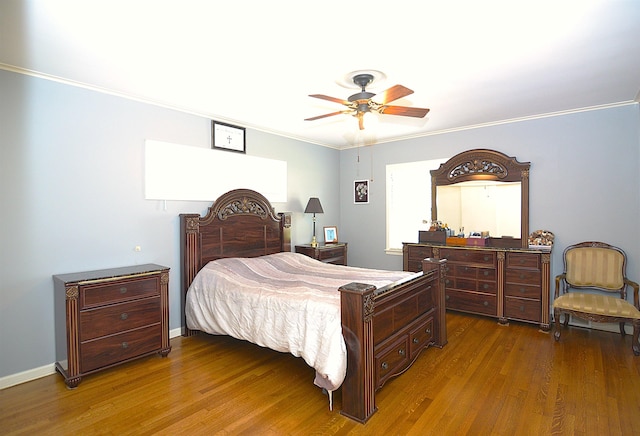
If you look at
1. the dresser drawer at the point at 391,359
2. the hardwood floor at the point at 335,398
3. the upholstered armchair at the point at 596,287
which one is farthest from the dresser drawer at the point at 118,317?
the upholstered armchair at the point at 596,287

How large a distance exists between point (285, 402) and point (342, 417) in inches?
17.1

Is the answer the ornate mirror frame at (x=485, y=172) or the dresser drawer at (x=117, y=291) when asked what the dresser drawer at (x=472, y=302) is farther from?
the dresser drawer at (x=117, y=291)

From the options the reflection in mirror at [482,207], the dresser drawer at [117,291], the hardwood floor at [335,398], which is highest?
the reflection in mirror at [482,207]

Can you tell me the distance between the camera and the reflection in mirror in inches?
174

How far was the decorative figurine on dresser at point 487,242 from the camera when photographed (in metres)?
3.97

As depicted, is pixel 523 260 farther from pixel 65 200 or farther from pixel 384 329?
pixel 65 200

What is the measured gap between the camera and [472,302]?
4.30 metres

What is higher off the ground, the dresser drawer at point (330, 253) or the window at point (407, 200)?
the window at point (407, 200)

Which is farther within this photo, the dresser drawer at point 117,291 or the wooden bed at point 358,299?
the dresser drawer at point 117,291

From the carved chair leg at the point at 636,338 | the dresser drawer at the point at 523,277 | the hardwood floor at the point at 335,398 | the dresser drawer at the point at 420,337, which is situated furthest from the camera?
the dresser drawer at the point at 523,277

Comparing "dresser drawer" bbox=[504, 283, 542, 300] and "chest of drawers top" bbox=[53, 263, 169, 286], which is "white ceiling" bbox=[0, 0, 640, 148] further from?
"dresser drawer" bbox=[504, 283, 542, 300]

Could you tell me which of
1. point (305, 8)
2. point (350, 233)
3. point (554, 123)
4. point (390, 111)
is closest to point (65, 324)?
point (305, 8)

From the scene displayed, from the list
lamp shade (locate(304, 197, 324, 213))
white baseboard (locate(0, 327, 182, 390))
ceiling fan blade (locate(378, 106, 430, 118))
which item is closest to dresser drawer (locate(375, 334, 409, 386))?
ceiling fan blade (locate(378, 106, 430, 118))

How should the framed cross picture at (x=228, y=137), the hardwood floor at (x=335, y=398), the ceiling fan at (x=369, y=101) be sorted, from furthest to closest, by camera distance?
the framed cross picture at (x=228, y=137) → the ceiling fan at (x=369, y=101) → the hardwood floor at (x=335, y=398)
